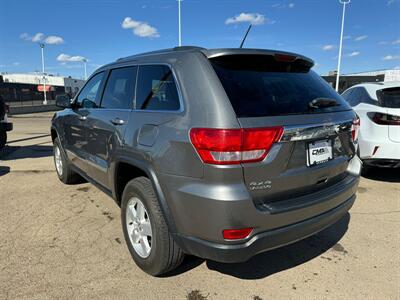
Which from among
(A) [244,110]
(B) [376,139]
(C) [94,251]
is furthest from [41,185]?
(B) [376,139]

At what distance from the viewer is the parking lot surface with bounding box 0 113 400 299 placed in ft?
8.45

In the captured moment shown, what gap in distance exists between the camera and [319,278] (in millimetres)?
2732

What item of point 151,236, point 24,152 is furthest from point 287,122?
point 24,152

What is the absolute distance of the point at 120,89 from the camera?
333 centimetres

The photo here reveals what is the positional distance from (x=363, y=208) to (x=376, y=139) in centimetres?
114

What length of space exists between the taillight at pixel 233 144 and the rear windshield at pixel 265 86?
142mm

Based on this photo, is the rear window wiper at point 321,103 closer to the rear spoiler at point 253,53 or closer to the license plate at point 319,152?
the license plate at point 319,152

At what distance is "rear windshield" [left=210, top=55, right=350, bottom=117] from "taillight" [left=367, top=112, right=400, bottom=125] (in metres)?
2.43

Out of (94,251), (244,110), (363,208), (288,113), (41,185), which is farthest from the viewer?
(41,185)

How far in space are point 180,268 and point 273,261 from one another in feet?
2.82

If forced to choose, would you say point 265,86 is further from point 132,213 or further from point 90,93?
point 90,93

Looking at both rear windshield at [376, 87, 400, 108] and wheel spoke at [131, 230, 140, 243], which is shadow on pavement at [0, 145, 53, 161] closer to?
wheel spoke at [131, 230, 140, 243]

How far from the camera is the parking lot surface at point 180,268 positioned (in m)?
2.58

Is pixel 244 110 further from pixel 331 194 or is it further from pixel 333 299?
pixel 333 299
